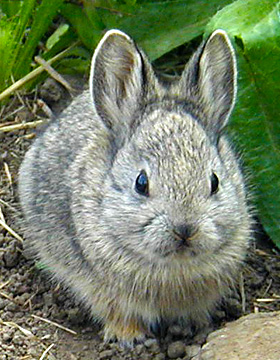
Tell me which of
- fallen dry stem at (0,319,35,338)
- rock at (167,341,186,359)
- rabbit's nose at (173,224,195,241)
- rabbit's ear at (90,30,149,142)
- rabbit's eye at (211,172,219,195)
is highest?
rabbit's ear at (90,30,149,142)

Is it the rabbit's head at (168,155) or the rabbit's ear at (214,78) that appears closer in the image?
the rabbit's head at (168,155)

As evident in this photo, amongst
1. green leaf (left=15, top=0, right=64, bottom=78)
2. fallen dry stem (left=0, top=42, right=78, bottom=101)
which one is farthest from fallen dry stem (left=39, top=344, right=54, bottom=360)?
green leaf (left=15, top=0, right=64, bottom=78)

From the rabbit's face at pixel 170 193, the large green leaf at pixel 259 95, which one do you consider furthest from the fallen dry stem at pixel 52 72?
the rabbit's face at pixel 170 193

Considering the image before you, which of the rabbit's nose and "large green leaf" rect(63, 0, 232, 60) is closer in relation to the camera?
the rabbit's nose

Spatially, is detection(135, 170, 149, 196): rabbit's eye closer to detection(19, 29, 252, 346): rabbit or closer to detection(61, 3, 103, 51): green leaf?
detection(19, 29, 252, 346): rabbit

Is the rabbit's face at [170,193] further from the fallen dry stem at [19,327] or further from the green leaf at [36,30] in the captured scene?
the green leaf at [36,30]

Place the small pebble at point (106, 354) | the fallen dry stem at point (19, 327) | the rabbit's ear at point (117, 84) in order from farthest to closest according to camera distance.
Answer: the fallen dry stem at point (19, 327) → the small pebble at point (106, 354) → the rabbit's ear at point (117, 84)

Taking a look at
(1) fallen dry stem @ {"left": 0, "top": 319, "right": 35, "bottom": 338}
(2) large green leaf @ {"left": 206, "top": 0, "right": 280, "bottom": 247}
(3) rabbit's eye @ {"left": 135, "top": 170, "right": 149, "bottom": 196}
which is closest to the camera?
(3) rabbit's eye @ {"left": 135, "top": 170, "right": 149, "bottom": 196}

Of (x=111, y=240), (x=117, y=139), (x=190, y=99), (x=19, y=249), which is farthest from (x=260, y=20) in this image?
(x=19, y=249)
